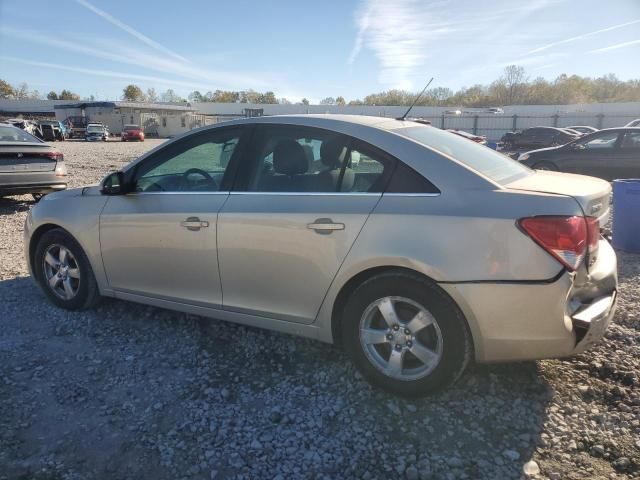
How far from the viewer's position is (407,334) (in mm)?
2850

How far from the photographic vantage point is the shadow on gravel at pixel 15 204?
9.19 metres

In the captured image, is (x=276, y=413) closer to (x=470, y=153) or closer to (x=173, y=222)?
(x=173, y=222)

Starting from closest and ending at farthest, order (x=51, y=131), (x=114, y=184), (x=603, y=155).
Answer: (x=114, y=184) → (x=603, y=155) → (x=51, y=131)

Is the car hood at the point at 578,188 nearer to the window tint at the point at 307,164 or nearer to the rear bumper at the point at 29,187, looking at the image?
the window tint at the point at 307,164

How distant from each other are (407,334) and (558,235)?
0.97 m

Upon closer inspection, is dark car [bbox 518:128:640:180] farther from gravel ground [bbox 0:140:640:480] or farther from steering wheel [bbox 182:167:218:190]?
steering wheel [bbox 182:167:218:190]

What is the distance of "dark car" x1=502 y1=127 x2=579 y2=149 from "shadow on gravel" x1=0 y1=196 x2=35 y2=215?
2282cm

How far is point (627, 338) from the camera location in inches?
147

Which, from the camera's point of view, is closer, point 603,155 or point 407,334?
point 407,334

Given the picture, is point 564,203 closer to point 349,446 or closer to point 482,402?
point 482,402

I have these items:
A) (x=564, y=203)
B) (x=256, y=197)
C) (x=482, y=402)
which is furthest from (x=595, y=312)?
(x=256, y=197)

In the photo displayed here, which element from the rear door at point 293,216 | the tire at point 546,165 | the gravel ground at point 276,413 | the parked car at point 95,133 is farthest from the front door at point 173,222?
the parked car at point 95,133

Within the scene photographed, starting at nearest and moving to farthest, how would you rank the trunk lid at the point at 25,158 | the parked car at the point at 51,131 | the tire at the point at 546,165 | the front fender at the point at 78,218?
the front fender at the point at 78,218 < the trunk lid at the point at 25,158 < the tire at the point at 546,165 < the parked car at the point at 51,131

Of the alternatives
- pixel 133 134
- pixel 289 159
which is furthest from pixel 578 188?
pixel 133 134
